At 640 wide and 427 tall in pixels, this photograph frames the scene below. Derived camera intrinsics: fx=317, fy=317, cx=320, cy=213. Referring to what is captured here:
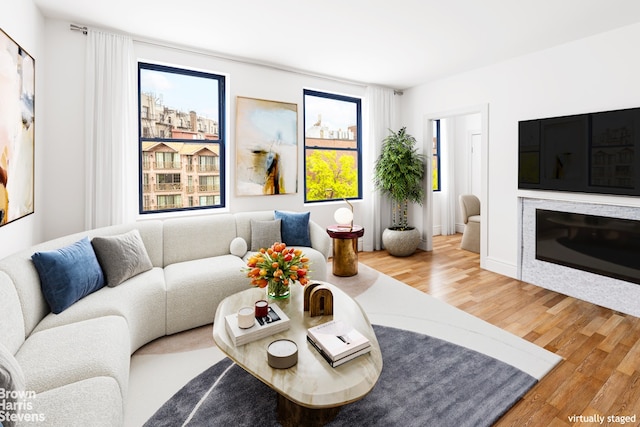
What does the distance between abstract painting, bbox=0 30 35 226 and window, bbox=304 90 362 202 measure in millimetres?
3063

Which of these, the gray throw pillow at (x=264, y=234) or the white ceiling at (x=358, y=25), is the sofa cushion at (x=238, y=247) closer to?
the gray throw pillow at (x=264, y=234)

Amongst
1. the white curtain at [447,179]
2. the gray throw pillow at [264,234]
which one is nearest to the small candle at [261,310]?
the gray throw pillow at [264,234]

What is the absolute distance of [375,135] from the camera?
516 centimetres

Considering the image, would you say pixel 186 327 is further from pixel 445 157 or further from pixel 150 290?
pixel 445 157

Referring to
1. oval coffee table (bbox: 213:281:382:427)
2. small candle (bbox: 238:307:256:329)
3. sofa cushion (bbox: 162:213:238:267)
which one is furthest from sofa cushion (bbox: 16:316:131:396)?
sofa cushion (bbox: 162:213:238:267)

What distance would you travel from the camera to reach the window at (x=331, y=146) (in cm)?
485

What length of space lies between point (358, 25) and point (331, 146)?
2133mm

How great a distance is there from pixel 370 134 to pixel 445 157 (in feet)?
7.10

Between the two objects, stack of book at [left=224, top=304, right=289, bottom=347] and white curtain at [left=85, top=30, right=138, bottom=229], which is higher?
white curtain at [left=85, top=30, right=138, bottom=229]

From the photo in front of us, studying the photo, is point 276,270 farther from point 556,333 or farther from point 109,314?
point 556,333

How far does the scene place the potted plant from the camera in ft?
15.9

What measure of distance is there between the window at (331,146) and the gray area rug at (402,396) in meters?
3.09

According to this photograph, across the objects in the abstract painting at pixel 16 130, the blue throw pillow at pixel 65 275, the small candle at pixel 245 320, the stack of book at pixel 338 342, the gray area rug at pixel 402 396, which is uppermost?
the abstract painting at pixel 16 130

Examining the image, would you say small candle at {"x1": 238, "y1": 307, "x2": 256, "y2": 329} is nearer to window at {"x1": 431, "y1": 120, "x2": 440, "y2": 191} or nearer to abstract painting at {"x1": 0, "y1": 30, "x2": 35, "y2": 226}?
abstract painting at {"x1": 0, "y1": 30, "x2": 35, "y2": 226}
